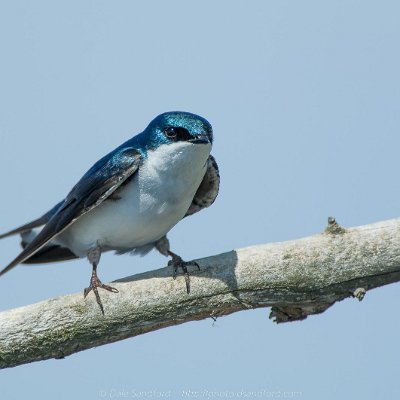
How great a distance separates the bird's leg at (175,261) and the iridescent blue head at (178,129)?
0.74 meters

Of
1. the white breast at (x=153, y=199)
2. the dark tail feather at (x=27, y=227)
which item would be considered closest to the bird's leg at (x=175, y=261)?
the white breast at (x=153, y=199)

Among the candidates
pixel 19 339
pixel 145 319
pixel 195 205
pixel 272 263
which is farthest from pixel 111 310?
pixel 195 205

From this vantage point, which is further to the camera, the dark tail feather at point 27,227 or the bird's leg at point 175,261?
the dark tail feather at point 27,227

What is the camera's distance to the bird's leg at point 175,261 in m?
4.30

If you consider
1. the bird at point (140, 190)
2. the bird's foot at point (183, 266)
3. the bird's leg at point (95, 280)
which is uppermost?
the bird at point (140, 190)

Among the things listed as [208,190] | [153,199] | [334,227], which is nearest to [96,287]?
[153,199]

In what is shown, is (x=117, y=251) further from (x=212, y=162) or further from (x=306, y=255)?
(x=306, y=255)

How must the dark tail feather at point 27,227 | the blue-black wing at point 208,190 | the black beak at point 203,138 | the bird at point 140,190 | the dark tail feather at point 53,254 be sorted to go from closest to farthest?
the black beak at point 203,138
the bird at point 140,190
the blue-black wing at point 208,190
the dark tail feather at point 53,254
the dark tail feather at point 27,227

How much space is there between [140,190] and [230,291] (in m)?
0.98

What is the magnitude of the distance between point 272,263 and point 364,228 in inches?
22.6

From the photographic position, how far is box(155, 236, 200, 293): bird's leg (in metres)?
4.30

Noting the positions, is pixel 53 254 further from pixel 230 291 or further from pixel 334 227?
pixel 334 227

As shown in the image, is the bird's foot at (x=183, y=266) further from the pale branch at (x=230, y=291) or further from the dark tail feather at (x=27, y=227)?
the dark tail feather at (x=27, y=227)

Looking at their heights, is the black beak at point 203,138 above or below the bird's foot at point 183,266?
above
